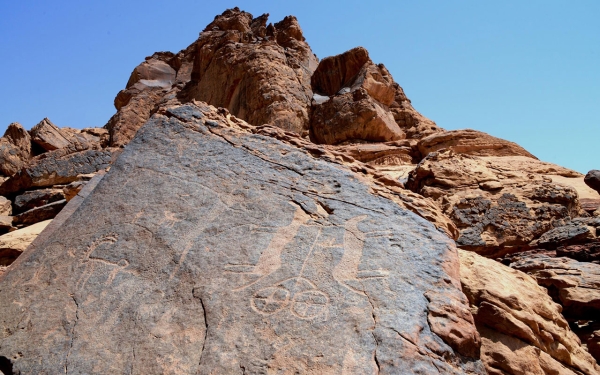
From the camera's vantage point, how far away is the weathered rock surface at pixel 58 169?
9.31 m

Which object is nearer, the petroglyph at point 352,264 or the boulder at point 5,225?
the petroglyph at point 352,264

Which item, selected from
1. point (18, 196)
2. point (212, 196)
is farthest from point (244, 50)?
point (212, 196)

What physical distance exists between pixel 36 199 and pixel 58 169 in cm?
79

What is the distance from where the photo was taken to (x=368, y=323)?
7.91 ft

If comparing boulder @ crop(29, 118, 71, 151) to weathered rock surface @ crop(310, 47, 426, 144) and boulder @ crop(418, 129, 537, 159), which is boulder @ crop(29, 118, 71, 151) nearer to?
weathered rock surface @ crop(310, 47, 426, 144)

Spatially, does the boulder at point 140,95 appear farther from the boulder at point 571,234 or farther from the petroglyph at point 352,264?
the petroglyph at point 352,264

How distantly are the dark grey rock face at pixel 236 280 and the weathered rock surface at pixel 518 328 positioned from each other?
15.2 inches

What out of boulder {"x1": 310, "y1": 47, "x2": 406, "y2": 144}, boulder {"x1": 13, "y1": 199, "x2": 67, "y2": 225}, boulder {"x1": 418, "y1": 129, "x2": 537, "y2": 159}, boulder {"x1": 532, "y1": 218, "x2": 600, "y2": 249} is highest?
boulder {"x1": 310, "y1": 47, "x2": 406, "y2": 144}

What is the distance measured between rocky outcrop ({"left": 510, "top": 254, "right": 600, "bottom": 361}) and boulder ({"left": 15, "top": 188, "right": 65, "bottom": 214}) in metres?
7.86

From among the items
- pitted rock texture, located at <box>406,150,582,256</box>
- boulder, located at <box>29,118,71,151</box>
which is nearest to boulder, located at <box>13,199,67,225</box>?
boulder, located at <box>29,118,71,151</box>

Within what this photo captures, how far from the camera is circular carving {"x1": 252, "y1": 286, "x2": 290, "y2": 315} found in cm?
253

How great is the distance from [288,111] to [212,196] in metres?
7.02

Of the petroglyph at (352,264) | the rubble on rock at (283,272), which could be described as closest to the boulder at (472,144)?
the rubble on rock at (283,272)

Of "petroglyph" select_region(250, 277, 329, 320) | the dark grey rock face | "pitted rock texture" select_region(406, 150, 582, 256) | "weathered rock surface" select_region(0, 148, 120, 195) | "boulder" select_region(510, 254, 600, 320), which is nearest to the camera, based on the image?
the dark grey rock face
